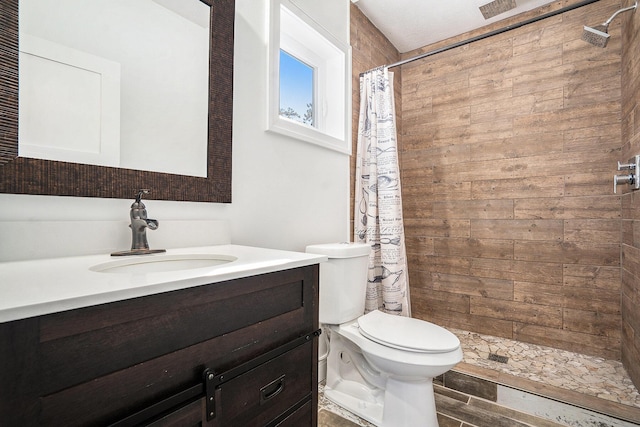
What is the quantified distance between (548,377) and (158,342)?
2.18m

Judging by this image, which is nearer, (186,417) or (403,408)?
(186,417)

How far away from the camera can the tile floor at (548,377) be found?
1.62 m

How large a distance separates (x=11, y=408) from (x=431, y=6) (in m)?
2.92

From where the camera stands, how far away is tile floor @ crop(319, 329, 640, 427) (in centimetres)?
162

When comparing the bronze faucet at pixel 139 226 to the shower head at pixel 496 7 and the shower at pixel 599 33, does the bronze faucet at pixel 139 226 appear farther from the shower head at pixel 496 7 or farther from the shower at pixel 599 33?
the shower head at pixel 496 7

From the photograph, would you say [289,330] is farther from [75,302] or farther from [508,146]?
[508,146]

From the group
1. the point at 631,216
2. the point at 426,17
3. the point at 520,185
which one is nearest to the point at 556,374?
the point at 631,216

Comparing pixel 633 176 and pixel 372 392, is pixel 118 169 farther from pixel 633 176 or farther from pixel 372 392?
pixel 633 176

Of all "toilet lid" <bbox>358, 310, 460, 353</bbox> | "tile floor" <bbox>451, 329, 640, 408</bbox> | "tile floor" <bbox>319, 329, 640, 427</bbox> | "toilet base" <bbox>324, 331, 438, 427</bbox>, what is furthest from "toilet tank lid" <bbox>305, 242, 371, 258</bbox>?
"tile floor" <bbox>451, 329, 640, 408</bbox>

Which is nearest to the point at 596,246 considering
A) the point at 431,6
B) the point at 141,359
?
the point at 431,6

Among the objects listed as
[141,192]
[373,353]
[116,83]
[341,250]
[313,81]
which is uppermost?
[313,81]

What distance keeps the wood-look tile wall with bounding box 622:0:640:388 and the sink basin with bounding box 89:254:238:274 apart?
2.17 meters

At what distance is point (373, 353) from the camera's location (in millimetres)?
1458

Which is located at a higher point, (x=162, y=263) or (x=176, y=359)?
(x=162, y=263)
